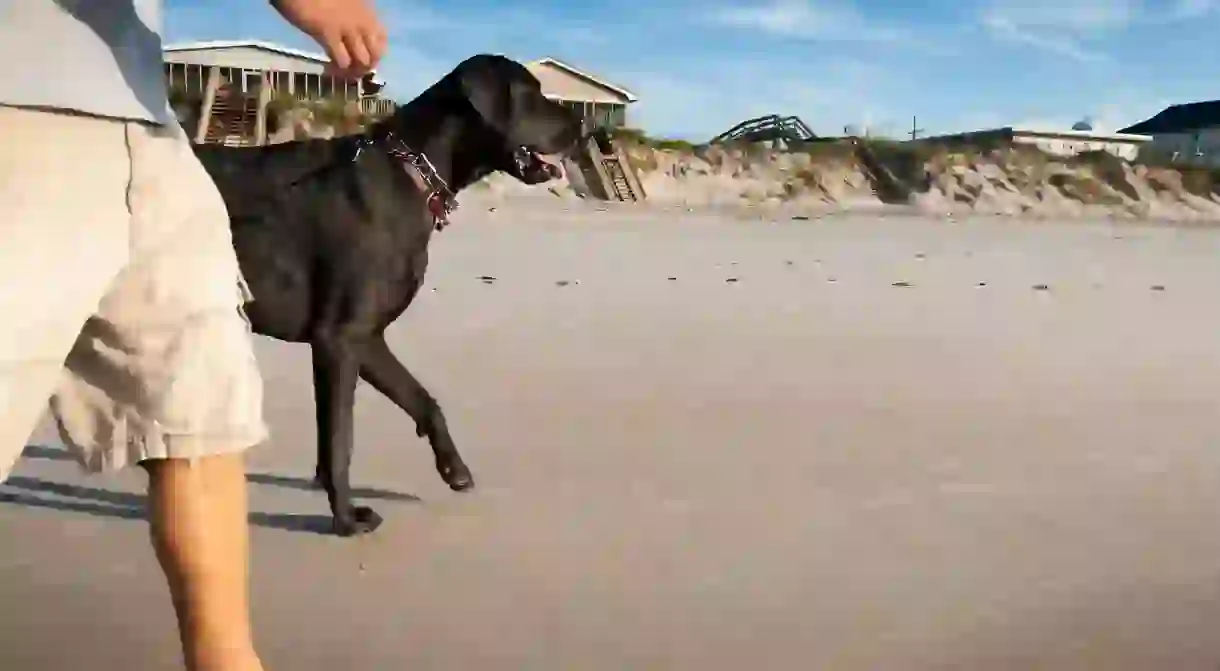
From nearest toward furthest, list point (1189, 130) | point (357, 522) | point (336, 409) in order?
point (357, 522), point (336, 409), point (1189, 130)

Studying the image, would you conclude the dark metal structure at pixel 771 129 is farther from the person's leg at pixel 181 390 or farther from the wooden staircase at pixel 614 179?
the person's leg at pixel 181 390

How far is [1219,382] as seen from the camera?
473cm

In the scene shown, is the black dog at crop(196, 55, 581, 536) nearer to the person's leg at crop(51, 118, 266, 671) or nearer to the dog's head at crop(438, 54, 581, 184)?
the dog's head at crop(438, 54, 581, 184)

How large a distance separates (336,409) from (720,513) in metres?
1.00

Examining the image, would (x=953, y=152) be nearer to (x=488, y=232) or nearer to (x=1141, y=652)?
(x=488, y=232)

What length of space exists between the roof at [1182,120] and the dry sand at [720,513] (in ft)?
172

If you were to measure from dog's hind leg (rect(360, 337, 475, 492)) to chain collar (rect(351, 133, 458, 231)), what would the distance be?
15.2 inches

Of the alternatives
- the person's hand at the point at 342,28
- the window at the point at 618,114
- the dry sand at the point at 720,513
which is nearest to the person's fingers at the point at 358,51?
the person's hand at the point at 342,28

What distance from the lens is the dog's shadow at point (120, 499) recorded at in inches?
114

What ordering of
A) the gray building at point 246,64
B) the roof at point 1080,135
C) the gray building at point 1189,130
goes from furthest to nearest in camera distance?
the gray building at point 1189,130 → the roof at point 1080,135 → the gray building at point 246,64

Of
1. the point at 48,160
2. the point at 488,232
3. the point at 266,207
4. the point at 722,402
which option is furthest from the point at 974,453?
the point at 488,232

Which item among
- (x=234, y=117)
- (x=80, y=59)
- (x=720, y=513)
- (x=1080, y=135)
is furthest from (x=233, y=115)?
(x=1080, y=135)

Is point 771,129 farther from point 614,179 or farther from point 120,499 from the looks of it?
point 120,499

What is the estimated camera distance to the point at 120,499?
121 inches
